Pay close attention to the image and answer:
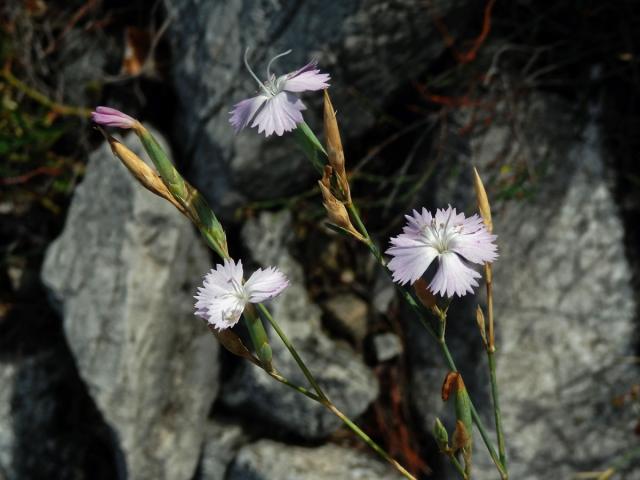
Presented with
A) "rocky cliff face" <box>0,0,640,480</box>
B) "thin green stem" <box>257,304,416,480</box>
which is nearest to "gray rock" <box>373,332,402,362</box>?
"rocky cliff face" <box>0,0,640,480</box>

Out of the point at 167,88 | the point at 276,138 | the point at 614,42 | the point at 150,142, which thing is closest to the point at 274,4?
the point at 276,138

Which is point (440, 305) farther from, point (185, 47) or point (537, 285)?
point (185, 47)

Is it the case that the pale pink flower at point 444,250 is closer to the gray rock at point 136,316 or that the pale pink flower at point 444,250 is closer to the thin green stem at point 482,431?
the thin green stem at point 482,431

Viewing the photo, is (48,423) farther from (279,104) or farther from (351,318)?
(279,104)

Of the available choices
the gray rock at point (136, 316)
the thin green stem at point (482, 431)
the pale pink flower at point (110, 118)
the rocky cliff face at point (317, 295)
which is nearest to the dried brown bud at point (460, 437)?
the thin green stem at point (482, 431)

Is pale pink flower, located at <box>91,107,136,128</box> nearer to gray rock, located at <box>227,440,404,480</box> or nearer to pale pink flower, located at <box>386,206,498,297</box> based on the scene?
pale pink flower, located at <box>386,206,498,297</box>

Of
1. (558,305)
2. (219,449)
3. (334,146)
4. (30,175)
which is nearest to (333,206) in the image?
(334,146)
